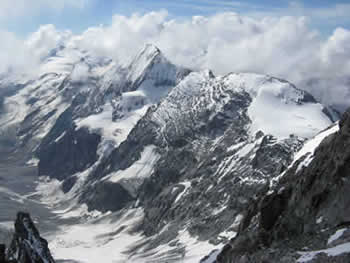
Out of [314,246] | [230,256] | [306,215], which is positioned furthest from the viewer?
[230,256]

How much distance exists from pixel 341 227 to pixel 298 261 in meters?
10.7

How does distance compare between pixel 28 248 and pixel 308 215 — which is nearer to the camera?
pixel 308 215

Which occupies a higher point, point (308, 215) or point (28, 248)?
point (28, 248)

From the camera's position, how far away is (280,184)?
130125 millimetres

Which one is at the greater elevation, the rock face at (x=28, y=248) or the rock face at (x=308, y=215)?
the rock face at (x=28, y=248)

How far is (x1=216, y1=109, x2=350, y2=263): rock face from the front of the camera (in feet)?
270

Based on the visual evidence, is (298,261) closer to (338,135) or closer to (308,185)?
(308,185)

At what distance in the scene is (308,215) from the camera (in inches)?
3888

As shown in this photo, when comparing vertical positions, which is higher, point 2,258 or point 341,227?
point 2,258

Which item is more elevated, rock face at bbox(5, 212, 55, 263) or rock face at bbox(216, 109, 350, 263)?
rock face at bbox(5, 212, 55, 263)

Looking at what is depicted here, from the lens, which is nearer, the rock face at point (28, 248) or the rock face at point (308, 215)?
the rock face at point (308, 215)

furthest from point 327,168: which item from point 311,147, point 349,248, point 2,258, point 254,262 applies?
point 2,258

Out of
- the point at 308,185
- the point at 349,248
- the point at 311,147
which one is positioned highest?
the point at 311,147

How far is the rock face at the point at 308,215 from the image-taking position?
82250 millimetres
